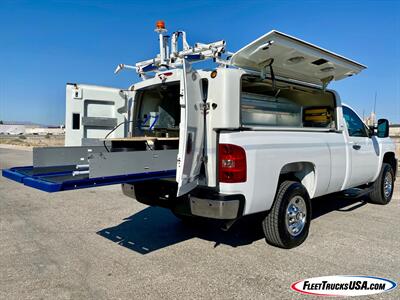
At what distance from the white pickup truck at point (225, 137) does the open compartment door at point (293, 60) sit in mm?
17

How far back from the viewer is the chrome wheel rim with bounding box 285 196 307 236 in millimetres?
4383

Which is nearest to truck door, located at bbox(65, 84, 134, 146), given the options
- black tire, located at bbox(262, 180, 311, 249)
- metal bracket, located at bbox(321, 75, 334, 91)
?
black tire, located at bbox(262, 180, 311, 249)

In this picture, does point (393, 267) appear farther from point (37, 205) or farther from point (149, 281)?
point (37, 205)

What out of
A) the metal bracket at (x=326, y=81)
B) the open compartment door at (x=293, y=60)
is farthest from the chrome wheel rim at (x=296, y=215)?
the metal bracket at (x=326, y=81)

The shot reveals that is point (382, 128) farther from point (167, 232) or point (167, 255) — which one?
point (167, 255)

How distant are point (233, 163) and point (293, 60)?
5.69ft

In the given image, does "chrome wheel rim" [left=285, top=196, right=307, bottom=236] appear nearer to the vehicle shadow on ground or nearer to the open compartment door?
the vehicle shadow on ground

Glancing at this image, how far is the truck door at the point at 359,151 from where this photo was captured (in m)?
5.73

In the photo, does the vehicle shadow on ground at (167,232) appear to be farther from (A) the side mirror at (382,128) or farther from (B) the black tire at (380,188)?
(A) the side mirror at (382,128)

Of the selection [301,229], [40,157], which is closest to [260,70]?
[301,229]

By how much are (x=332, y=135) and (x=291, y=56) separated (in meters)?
1.61

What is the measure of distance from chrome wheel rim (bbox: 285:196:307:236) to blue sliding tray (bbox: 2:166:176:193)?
161cm

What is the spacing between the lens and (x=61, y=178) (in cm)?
349

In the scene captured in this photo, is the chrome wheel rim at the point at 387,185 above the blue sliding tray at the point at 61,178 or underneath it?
underneath
